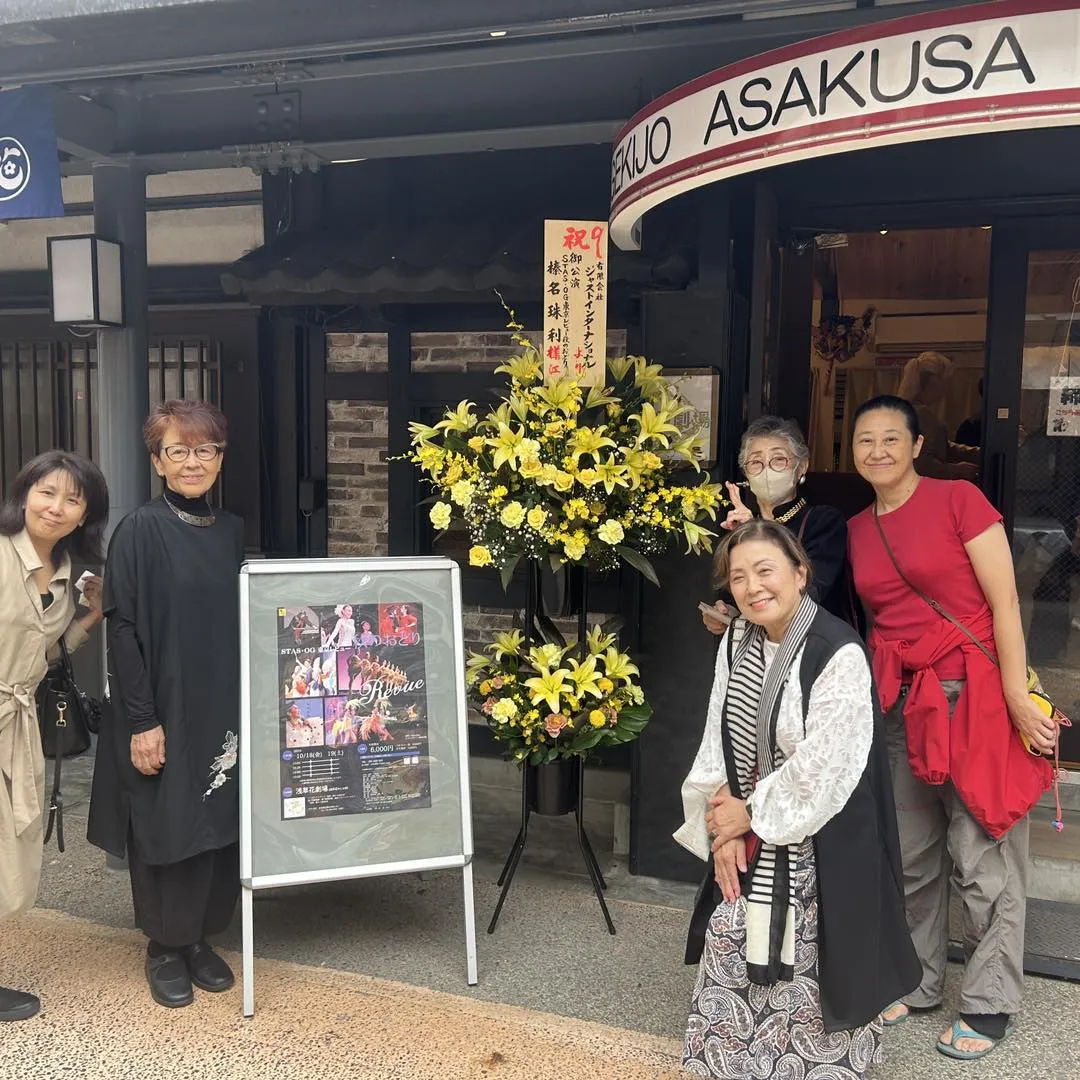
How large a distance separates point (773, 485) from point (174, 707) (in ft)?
7.00

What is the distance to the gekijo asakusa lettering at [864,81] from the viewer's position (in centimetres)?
250

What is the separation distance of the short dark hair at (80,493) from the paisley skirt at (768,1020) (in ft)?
7.78

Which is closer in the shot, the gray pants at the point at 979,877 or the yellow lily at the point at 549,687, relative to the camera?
the gray pants at the point at 979,877

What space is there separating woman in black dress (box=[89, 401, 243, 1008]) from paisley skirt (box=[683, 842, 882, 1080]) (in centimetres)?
164

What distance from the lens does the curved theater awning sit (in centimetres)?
247

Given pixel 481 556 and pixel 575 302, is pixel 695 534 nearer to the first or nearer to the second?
pixel 481 556

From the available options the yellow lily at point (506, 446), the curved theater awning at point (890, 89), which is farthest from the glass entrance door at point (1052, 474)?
the yellow lily at point (506, 446)

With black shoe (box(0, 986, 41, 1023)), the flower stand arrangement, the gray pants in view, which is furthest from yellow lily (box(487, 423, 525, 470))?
black shoe (box(0, 986, 41, 1023))

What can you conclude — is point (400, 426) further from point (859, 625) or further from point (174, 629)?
point (859, 625)

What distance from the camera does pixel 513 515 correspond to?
134 inches

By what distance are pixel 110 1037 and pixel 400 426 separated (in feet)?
10.8

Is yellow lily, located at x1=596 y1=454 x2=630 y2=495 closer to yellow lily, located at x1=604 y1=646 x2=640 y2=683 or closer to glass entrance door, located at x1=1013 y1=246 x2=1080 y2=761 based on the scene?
yellow lily, located at x1=604 y1=646 x2=640 y2=683

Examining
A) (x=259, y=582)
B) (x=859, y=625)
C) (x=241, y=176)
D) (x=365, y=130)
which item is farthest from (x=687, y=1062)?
(x=241, y=176)

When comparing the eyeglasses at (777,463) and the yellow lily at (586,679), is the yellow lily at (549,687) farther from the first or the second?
the eyeglasses at (777,463)
